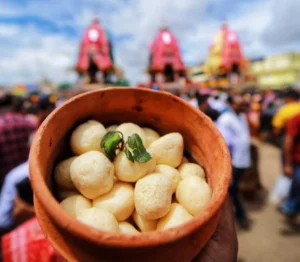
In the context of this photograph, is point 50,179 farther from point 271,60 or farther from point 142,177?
point 271,60

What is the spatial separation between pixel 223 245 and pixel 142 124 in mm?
561

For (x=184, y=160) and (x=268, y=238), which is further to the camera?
(x=268, y=238)

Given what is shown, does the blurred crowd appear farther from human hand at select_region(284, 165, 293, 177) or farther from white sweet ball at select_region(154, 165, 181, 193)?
white sweet ball at select_region(154, 165, 181, 193)

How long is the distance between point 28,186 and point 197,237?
1.46m

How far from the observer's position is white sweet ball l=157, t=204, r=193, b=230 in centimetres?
82

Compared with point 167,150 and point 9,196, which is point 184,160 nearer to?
point 167,150

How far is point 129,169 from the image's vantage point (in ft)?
2.95

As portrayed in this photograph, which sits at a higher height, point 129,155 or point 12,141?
point 129,155

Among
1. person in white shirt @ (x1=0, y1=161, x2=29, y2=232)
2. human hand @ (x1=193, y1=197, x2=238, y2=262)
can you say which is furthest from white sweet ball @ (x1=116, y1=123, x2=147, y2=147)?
person in white shirt @ (x1=0, y1=161, x2=29, y2=232)

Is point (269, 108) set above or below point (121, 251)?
below

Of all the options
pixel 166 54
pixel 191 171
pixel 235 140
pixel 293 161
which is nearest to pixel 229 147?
pixel 235 140

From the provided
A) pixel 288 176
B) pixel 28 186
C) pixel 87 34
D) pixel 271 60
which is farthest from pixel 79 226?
pixel 271 60

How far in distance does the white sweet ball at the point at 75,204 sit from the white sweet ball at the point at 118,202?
3cm

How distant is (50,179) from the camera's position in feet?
3.00
